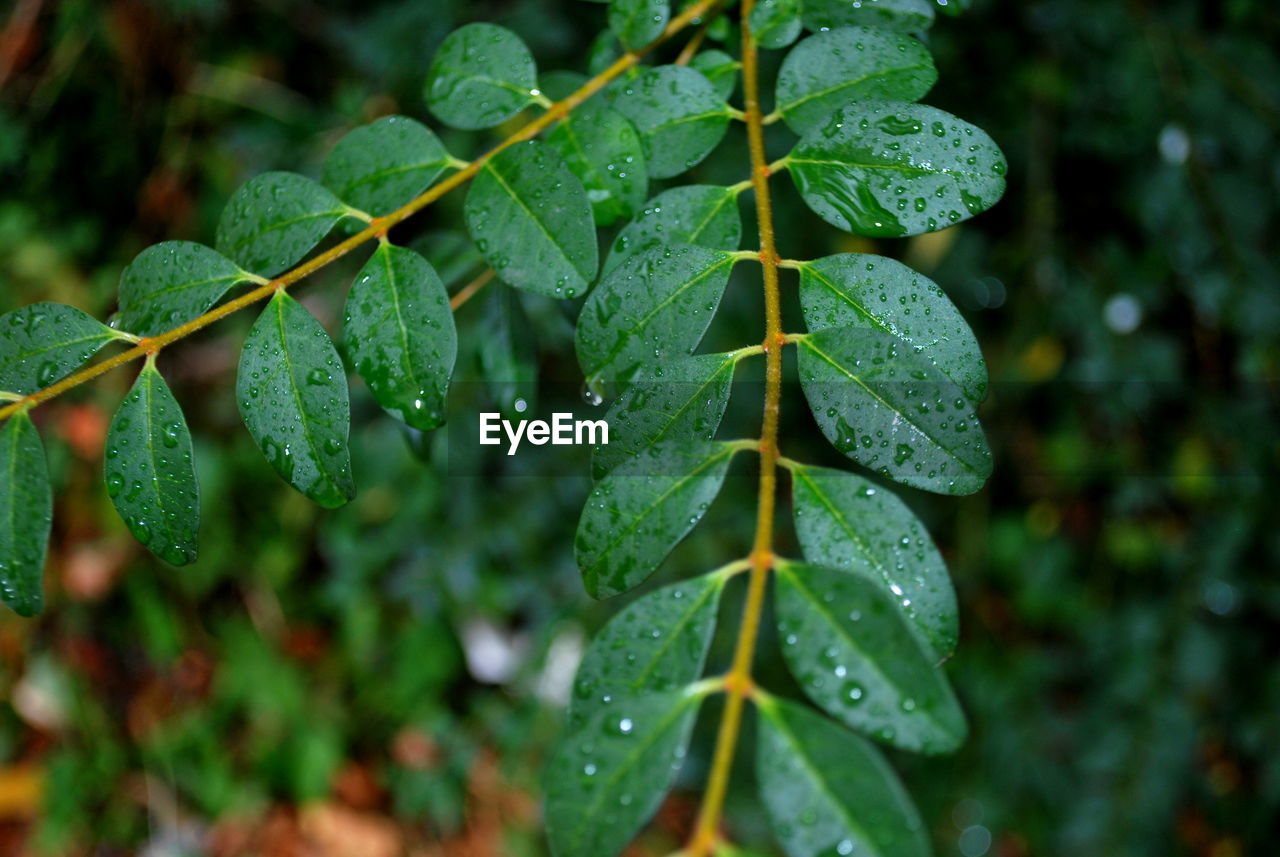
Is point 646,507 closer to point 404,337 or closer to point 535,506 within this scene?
point 404,337

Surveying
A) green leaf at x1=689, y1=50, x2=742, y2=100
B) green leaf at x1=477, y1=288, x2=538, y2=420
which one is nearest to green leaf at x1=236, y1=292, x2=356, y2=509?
green leaf at x1=477, y1=288, x2=538, y2=420

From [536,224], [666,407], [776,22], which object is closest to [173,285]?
[536,224]

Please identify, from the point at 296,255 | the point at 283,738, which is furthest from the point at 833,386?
the point at 283,738

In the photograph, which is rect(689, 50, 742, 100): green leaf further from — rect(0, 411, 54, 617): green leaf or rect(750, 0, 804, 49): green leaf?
rect(0, 411, 54, 617): green leaf

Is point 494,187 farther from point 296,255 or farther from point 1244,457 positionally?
point 1244,457

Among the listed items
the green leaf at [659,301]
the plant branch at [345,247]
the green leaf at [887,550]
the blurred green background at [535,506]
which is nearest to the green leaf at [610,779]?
the green leaf at [887,550]
